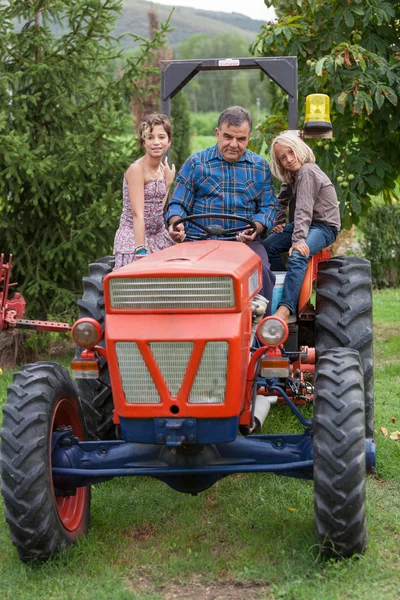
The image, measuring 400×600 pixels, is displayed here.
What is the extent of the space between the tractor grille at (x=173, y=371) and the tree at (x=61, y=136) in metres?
4.80

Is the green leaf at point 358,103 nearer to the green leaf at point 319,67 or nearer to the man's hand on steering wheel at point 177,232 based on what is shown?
the green leaf at point 319,67

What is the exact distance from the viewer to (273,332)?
13.1 feet

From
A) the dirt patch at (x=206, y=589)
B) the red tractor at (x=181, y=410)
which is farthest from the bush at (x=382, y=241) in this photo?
the dirt patch at (x=206, y=589)

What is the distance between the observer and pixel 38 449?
3.86 meters

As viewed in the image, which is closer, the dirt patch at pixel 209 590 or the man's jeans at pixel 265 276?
the dirt patch at pixel 209 590

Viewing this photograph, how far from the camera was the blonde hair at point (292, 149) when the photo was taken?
5.23 meters

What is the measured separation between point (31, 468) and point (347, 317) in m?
1.89

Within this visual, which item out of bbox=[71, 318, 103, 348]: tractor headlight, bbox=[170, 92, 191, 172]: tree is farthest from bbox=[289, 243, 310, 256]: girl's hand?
bbox=[170, 92, 191, 172]: tree

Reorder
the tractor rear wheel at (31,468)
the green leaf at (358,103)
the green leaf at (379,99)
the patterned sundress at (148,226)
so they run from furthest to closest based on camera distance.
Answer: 1. the green leaf at (379,99)
2. the green leaf at (358,103)
3. the patterned sundress at (148,226)
4. the tractor rear wheel at (31,468)

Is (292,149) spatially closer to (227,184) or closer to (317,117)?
(227,184)

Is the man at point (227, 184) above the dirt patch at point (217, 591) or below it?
above

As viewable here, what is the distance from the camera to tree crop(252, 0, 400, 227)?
720 cm

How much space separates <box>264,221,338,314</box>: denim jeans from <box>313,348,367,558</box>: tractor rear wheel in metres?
1.03

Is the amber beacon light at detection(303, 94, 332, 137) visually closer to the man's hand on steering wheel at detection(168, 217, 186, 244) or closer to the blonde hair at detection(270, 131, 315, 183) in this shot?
the blonde hair at detection(270, 131, 315, 183)
